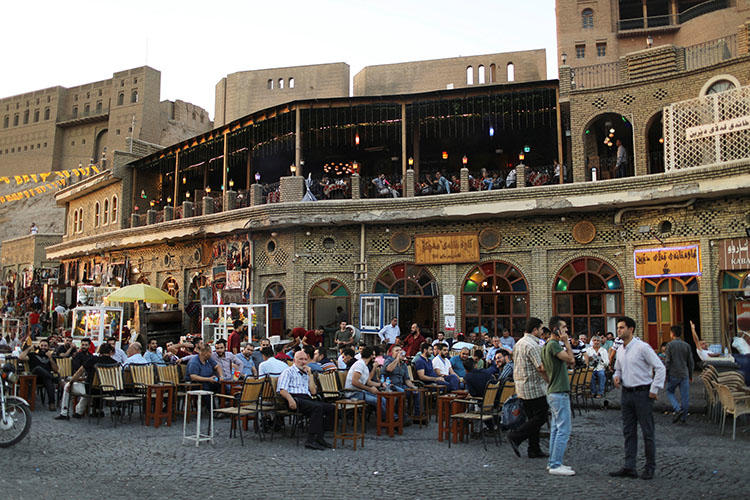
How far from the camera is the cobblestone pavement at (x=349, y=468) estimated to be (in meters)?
6.47

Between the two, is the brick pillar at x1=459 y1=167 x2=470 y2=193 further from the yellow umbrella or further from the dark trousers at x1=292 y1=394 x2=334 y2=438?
the dark trousers at x1=292 y1=394 x2=334 y2=438

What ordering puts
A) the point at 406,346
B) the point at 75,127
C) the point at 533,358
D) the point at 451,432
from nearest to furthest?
the point at 533,358, the point at 451,432, the point at 406,346, the point at 75,127

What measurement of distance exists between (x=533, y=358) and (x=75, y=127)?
7501cm

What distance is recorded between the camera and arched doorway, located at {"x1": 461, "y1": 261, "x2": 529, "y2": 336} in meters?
19.4

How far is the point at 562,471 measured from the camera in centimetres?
707

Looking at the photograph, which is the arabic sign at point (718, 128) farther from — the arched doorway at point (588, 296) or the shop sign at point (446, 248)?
the shop sign at point (446, 248)

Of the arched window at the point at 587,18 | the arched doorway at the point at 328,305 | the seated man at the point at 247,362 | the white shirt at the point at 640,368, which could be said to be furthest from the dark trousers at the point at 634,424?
the arched window at the point at 587,18

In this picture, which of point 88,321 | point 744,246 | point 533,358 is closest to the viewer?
point 533,358

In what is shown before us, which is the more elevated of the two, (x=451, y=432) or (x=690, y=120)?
(x=690, y=120)

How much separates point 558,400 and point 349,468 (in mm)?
2554

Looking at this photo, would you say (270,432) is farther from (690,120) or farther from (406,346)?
(690,120)

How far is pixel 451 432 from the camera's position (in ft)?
32.2

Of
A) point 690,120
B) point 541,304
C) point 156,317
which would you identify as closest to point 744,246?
point 690,120

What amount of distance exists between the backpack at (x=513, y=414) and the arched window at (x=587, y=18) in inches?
1365
